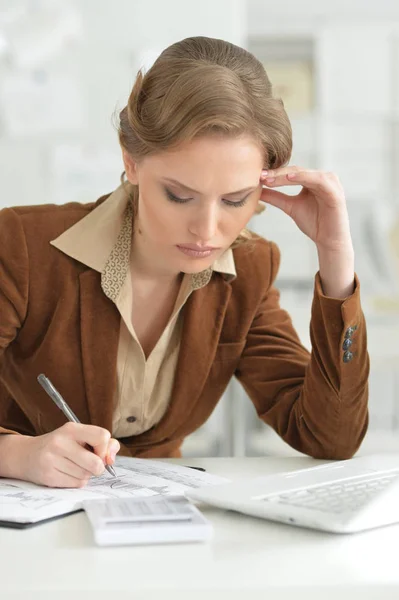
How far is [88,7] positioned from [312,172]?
279 cm

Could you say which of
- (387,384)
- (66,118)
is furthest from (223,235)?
(387,384)

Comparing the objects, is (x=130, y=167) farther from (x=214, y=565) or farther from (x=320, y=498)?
(x=214, y=565)

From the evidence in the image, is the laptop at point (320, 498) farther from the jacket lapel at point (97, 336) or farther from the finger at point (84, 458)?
the jacket lapel at point (97, 336)

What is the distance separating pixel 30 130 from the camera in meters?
3.97

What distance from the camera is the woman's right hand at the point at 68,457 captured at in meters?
1.07

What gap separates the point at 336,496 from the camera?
0.94m

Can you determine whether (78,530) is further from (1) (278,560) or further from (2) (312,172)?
(2) (312,172)

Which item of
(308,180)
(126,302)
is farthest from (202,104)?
(126,302)

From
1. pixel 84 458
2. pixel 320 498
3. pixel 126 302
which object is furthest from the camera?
pixel 126 302

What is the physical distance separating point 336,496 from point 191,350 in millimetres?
538

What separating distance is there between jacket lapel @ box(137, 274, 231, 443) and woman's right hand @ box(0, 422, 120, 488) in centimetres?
35

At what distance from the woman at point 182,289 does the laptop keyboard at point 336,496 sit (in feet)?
1.09

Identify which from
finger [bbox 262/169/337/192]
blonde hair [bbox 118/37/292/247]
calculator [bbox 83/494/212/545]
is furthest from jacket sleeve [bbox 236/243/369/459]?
calculator [bbox 83/494/212/545]

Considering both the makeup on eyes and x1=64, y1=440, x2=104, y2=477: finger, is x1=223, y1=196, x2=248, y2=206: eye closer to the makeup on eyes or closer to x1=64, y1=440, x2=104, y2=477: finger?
the makeup on eyes
